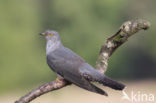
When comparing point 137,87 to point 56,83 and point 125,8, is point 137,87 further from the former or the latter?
point 56,83

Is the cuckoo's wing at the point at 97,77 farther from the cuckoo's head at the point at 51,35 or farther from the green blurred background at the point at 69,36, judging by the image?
the green blurred background at the point at 69,36

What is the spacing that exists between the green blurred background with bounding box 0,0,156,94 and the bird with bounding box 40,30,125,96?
26121mm

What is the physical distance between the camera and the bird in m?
7.40

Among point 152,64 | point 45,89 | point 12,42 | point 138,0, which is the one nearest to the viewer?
point 45,89

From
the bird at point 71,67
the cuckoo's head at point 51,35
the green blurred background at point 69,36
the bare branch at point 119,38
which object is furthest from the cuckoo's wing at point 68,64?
the green blurred background at point 69,36

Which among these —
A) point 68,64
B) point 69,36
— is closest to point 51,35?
point 68,64

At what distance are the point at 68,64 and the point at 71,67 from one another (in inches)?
3.0

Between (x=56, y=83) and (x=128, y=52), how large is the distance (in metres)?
40.4

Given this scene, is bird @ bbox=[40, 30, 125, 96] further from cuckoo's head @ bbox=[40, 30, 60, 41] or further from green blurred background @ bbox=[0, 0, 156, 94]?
green blurred background @ bbox=[0, 0, 156, 94]

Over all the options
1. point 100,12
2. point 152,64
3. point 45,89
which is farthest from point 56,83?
point 152,64

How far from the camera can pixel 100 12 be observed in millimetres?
45406

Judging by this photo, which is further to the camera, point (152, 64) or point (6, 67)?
point (152, 64)

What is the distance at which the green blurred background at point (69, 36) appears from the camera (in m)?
37.2

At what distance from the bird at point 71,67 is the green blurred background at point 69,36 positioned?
85.7 ft
